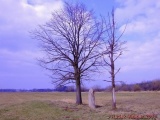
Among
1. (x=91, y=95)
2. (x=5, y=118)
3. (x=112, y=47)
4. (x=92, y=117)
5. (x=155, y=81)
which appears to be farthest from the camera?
(x=155, y=81)

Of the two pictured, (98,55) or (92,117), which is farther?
(98,55)

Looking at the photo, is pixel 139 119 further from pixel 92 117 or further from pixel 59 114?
pixel 59 114

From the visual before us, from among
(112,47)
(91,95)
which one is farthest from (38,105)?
(112,47)

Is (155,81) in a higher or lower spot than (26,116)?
higher

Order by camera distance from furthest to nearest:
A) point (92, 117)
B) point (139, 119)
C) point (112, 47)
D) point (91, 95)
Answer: point (91, 95) → point (112, 47) → point (92, 117) → point (139, 119)

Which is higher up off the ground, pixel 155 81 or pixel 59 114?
pixel 155 81

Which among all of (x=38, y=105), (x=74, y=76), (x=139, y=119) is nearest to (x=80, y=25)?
(x=74, y=76)

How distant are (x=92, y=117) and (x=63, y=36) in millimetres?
11275

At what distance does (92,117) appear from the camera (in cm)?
1670

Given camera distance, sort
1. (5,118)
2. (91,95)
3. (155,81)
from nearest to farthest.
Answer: (5,118) → (91,95) → (155,81)

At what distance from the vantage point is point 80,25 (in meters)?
26.6

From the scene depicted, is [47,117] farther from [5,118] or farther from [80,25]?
[80,25]

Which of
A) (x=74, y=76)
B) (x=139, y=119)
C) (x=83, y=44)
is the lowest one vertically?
(x=139, y=119)

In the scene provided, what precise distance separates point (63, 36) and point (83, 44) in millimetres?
1759
